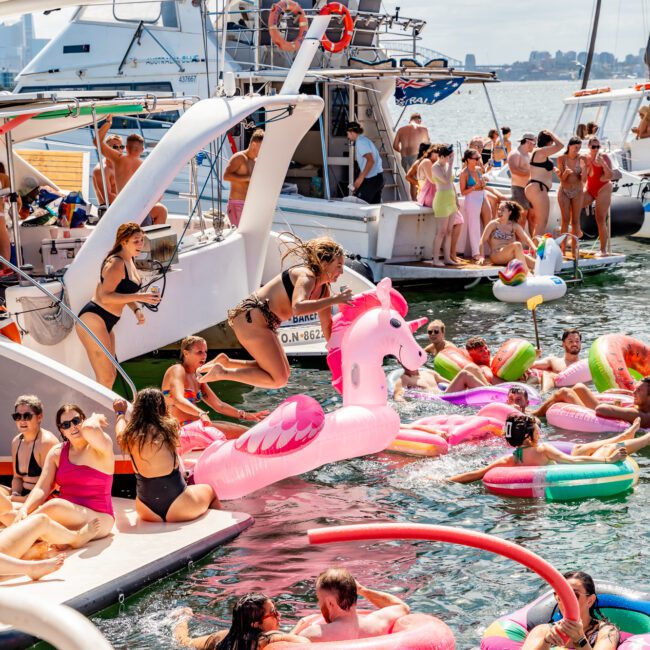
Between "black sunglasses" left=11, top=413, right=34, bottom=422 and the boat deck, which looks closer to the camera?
the boat deck

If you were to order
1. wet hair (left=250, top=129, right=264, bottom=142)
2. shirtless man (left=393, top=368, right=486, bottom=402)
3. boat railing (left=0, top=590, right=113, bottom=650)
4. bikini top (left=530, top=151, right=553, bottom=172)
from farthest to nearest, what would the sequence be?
1. bikini top (left=530, top=151, right=553, bottom=172)
2. wet hair (left=250, top=129, right=264, bottom=142)
3. shirtless man (left=393, top=368, right=486, bottom=402)
4. boat railing (left=0, top=590, right=113, bottom=650)

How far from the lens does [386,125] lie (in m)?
16.8

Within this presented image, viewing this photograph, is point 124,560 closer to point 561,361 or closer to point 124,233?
point 124,233

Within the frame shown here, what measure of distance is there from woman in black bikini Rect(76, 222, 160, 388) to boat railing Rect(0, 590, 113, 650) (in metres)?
6.33

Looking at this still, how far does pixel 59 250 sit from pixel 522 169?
8.75 metres

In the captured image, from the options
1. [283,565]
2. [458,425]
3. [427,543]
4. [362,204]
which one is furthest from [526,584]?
[362,204]

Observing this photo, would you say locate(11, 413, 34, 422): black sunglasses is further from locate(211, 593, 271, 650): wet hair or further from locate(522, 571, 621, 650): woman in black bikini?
locate(522, 571, 621, 650): woman in black bikini

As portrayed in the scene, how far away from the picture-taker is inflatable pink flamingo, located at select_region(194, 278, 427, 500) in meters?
7.36

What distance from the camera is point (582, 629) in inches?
188

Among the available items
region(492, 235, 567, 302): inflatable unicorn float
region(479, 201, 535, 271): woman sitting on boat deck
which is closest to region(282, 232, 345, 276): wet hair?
region(492, 235, 567, 302): inflatable unicorn float

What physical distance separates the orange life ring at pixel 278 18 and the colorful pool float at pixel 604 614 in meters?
10.6

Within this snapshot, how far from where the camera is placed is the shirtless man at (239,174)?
41.0 ft

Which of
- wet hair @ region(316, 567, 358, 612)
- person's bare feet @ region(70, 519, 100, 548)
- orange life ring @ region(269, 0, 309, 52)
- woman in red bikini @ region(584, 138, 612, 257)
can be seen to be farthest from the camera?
woman in red bikini @ region(584, 138, 612, 257)

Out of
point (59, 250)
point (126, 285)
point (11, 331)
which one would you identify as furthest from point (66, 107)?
point (11, 331)
